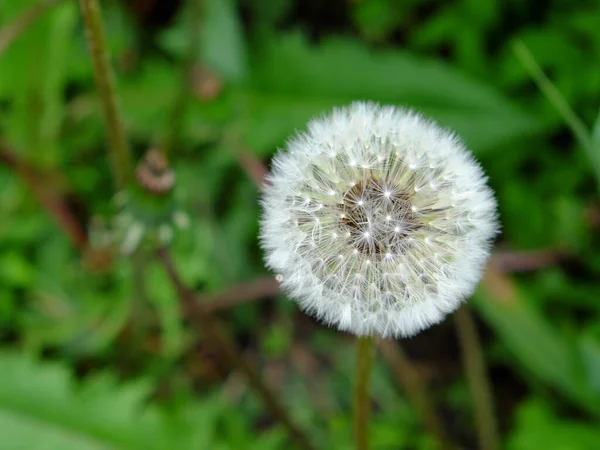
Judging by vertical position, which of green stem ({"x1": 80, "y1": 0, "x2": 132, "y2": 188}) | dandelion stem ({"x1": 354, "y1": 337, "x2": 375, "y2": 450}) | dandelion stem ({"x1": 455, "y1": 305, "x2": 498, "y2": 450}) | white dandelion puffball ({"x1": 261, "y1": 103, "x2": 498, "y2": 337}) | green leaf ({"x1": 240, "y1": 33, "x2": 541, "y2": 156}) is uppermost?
green leaf ({"x1": 240, "y1": 33, "x2": 541, "y2": 156})

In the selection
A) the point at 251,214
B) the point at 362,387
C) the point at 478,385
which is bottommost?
the point at 362,387

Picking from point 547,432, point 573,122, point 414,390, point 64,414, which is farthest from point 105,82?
point 547,432

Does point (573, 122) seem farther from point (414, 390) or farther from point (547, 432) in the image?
point (414, 390)

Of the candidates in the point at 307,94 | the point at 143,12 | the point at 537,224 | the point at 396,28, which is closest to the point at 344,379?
the point at 537,224

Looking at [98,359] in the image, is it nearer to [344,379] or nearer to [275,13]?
[344,379]

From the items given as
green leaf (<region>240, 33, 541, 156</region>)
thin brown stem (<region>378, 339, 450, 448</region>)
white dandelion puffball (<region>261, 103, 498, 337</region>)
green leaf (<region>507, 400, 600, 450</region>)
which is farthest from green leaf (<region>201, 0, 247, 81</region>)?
green leaf (<region>507, 400, 600, 450</region>)

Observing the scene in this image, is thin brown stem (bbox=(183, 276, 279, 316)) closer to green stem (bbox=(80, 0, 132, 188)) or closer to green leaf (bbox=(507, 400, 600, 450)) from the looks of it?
green stem (bbox=(80, 0, 132, 188))

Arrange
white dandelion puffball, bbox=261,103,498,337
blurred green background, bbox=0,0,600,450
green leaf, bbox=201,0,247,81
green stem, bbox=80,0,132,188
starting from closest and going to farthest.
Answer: white dandelion puffball, bbox=261,103,498,337
green stem, bbox=80,0,132,188
blurred green background, bbox=0,0,600,450
green leaf, bbox=201,0,247,81
